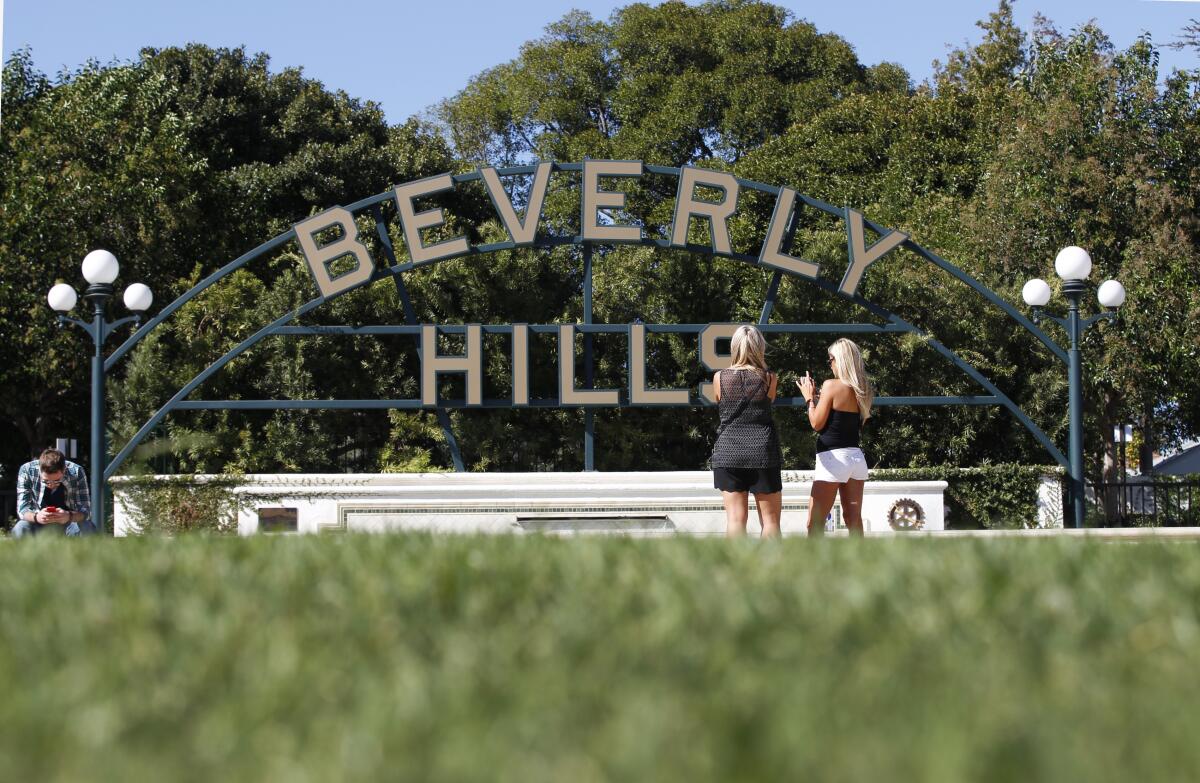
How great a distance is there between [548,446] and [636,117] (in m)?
19.1

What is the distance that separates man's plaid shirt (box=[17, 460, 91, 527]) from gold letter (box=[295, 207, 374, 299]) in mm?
5193

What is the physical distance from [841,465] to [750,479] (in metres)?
0.75

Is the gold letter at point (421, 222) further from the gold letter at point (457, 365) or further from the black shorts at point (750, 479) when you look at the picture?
the black shorts at point (750, 479)

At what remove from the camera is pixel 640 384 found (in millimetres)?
16516

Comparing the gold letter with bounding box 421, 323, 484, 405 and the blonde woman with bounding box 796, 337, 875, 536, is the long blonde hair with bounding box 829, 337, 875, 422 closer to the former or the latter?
the blonde woman with bounding box 796, 337, 875, 536

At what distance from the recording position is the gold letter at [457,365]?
53.6 feet

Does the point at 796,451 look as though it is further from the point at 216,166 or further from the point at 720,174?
the point at 216,166

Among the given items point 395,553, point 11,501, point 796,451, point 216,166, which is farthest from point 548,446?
point 395,553

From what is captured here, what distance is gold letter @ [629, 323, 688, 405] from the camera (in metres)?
16.5

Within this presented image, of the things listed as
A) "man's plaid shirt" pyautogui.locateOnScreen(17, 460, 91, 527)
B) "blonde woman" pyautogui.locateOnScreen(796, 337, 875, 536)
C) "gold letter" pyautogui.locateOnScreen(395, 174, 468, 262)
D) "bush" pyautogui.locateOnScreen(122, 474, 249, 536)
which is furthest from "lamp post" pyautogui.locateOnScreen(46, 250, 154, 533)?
"blonde woman" pyautogui.locateOnScreen(796, 337, 875, 536)

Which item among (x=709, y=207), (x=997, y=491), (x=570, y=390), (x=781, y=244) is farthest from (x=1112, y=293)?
(x=570, y=390)

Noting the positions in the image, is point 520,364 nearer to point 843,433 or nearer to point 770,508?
point 843,433

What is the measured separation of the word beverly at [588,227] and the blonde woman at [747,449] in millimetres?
8008

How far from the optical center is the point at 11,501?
68.8 ft
